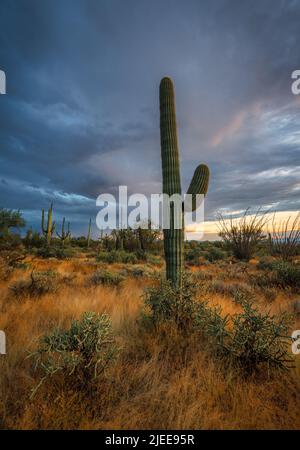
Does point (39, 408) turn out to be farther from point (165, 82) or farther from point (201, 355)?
point (165, 82)

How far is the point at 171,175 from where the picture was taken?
474 cm

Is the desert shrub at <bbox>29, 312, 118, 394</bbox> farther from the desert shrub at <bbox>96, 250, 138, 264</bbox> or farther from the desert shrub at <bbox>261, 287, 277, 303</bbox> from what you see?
the desert shrub at <bbox>96, 250, 138, 264</bbox>

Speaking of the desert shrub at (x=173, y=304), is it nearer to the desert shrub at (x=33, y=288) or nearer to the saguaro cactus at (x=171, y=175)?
the saguaro cactus at (x=171, y=175)

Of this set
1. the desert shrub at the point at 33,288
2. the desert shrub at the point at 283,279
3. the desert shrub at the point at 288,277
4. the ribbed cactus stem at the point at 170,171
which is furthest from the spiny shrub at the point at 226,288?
the desert shrub at the point at 33,288

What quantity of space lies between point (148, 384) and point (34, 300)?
11.6ft

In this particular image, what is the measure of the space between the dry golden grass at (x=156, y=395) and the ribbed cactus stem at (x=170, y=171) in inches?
63.2

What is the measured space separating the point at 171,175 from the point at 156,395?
3761 mm

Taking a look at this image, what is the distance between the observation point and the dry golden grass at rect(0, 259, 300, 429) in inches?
71.5

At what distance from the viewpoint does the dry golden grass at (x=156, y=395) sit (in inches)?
71.5

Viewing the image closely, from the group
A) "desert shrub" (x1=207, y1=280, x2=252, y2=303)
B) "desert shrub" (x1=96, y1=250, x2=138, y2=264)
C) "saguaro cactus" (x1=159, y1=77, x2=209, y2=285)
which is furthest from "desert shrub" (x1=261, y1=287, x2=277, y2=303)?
"desert shrub" (x1=96, y1=250, x2=138, y2=264)

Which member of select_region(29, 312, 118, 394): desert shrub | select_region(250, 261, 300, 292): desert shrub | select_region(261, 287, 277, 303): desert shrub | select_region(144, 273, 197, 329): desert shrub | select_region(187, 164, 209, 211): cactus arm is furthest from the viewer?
select_region(250, 261, 300, 292): desert shrub

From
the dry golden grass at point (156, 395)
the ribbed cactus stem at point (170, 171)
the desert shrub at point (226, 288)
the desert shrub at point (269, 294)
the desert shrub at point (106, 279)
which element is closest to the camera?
the dry golden grass at point (156, 395)

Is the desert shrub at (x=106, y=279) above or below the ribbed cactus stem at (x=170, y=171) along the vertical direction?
below
